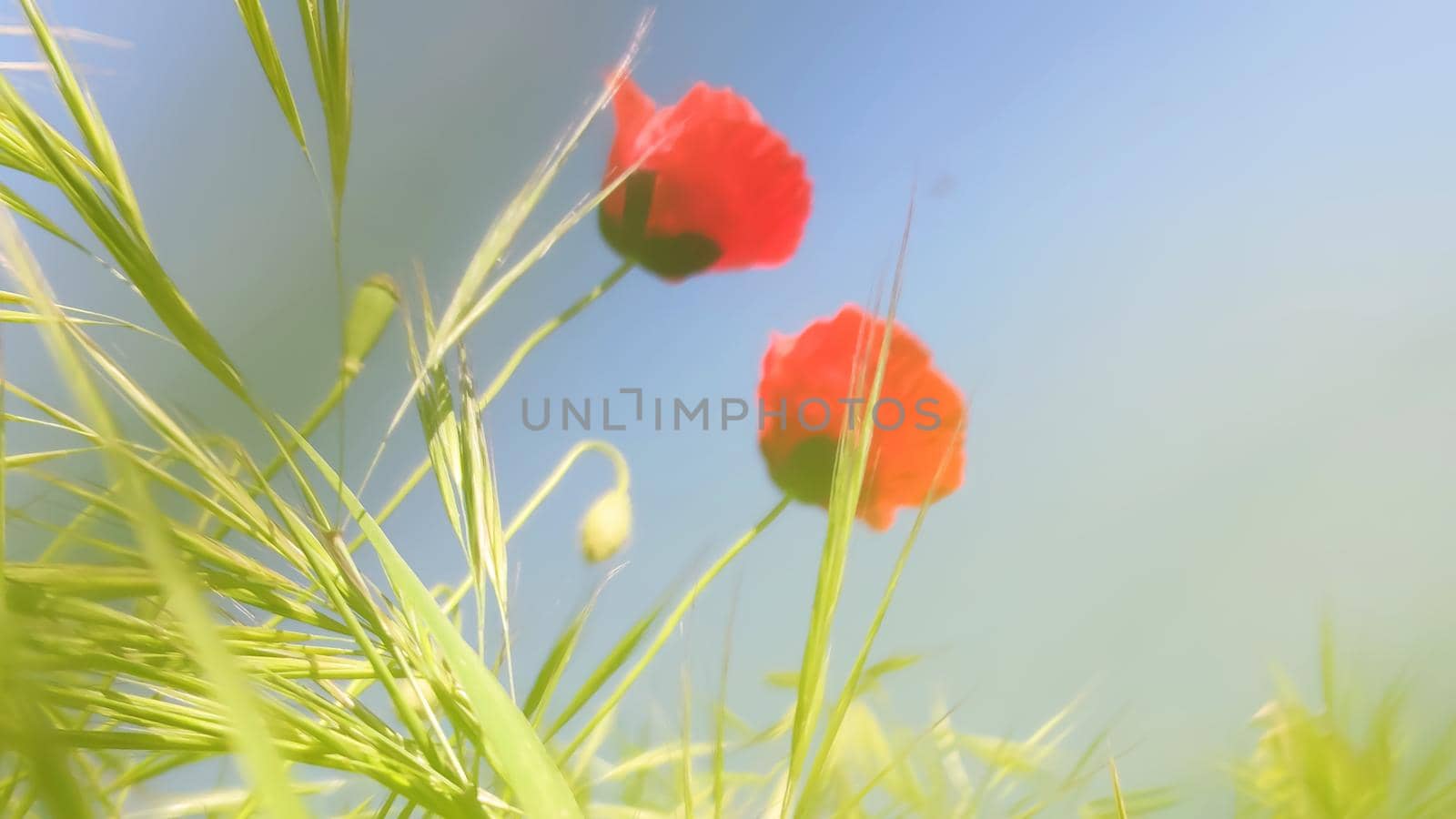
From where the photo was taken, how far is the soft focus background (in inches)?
12.9

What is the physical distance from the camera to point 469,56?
1.21ft

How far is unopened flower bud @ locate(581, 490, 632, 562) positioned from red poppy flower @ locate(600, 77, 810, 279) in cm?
7

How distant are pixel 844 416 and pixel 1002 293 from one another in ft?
0.76

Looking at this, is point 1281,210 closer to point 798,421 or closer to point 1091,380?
point 1091,380

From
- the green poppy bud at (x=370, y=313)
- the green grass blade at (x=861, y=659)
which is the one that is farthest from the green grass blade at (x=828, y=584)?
the green poppy bud at (x=370, y=313)

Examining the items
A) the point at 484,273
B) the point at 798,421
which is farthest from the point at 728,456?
the point at 484,273

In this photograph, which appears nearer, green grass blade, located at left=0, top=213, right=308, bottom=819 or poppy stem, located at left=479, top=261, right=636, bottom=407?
green grass blade, located at left=0, top=213, right=308, bottom=819

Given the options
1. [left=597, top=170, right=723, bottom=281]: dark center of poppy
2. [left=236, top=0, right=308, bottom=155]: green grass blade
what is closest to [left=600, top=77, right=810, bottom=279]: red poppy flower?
[left=597, top=170, right=723, bottom=281]: dark center of poppy

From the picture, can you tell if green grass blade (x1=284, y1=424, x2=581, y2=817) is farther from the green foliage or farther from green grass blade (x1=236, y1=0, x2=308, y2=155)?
the green foliage

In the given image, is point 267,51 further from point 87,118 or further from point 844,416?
point 844,416

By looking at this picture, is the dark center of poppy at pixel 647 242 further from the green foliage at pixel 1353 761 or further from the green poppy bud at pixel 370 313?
the green foliage at pixel 1353 761

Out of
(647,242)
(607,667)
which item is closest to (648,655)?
(607,667)

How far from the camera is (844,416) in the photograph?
0.20m

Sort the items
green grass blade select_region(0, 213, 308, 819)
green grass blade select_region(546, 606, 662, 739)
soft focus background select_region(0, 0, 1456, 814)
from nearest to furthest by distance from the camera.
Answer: green grass blade select_region(0, 213, 308, 819) < green grass blade select_region(546, 606, 662, 739) < soft focus background select_region(0, 0, 1456, 814)
